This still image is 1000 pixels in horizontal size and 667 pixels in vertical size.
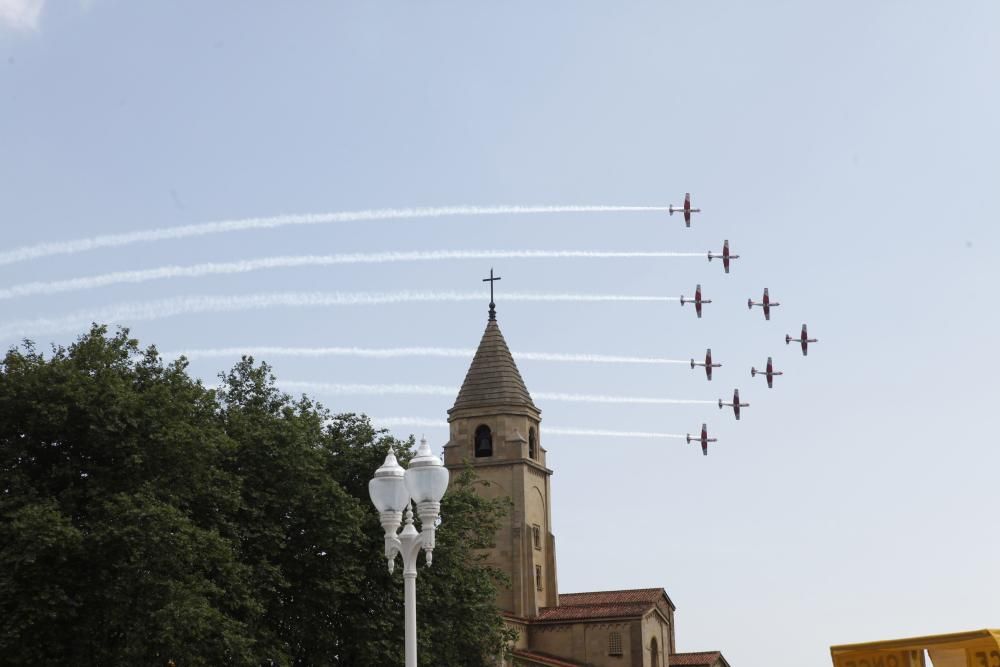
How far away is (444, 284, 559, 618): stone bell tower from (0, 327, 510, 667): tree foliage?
109 feet

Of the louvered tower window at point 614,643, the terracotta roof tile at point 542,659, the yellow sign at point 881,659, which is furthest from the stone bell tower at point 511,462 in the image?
the yellow sign at point 881,659

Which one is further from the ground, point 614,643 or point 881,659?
point 614,643

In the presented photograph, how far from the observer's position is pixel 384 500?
21.3m

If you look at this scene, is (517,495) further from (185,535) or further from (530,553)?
(185,535)

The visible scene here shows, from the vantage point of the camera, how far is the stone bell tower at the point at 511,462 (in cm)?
8675

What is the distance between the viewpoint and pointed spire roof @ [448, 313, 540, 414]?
3501 inches

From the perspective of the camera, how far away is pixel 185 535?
1603 inches

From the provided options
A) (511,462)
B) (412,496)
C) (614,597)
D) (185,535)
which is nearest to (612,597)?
(614,597)

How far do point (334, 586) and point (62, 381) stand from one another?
11432mm

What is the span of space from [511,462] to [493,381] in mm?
5300

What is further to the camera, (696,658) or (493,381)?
(696,658)

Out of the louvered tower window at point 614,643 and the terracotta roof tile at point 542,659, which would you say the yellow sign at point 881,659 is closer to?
the terracotta roof tile at point 542,659

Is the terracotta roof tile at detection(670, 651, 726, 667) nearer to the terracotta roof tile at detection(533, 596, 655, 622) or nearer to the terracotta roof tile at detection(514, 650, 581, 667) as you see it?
the terracotta roof tile at detection(533, 596, 655, 622)

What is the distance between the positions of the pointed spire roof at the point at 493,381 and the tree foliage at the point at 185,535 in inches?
1395
